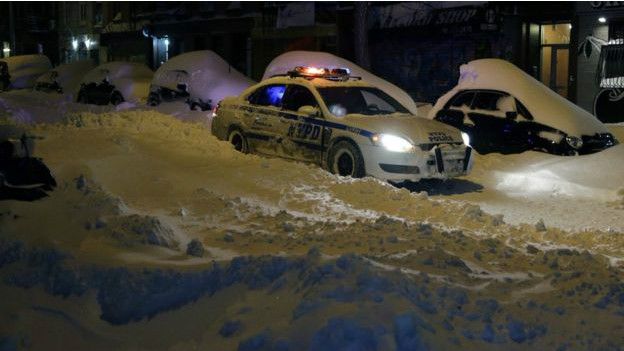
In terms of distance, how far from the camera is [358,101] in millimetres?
11594

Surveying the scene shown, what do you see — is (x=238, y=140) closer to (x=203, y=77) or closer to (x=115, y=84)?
(x=203, y=77)

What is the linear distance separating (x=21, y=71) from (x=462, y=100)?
2437cm

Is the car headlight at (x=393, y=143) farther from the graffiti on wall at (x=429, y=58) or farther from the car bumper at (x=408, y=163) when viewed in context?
the graffiti on wall at (x=429, y=58)

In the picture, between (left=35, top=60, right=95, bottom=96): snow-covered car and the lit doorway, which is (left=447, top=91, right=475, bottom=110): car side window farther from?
(left=35, top=60, right=95, bottom=96): snow-covered car

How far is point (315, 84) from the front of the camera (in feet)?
38.3

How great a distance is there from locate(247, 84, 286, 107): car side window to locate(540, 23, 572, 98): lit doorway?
12.1m

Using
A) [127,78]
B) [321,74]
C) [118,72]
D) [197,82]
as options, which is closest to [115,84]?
[127,78]

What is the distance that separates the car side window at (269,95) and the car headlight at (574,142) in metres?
4.71

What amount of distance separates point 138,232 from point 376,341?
9.51 ft

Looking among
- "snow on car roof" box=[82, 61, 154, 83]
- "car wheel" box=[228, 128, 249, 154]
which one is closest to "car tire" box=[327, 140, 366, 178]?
"car wheel" box=[228, 128, 249, 154]

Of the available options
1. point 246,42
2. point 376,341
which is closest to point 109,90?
point 246,42

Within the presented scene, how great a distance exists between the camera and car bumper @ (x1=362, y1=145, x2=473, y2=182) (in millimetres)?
10383

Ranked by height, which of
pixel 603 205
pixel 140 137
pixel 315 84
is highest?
pixel 315 84

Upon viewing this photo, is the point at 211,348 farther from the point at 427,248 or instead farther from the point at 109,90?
the point at 109,90
